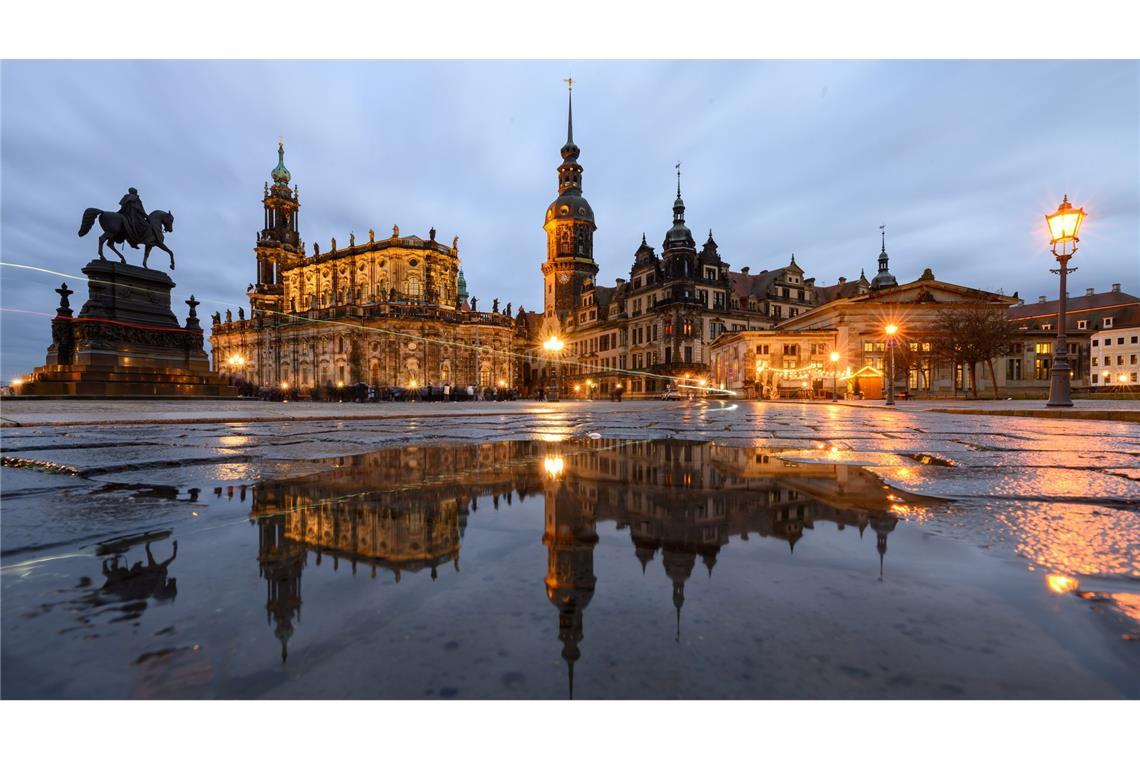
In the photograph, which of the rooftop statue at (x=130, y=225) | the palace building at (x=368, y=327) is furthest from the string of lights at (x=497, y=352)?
the rooftop statue at (x=130, y=225)

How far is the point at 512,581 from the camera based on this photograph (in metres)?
1.50

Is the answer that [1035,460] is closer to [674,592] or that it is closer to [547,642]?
[674,592]

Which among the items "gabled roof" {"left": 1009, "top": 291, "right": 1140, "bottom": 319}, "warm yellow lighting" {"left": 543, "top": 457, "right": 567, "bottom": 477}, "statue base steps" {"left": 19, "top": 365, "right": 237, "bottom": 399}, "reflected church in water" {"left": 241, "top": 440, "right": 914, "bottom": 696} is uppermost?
"gabled roof" {"left": 1009, "top": 291, "right": 1140, "bottom": 319}

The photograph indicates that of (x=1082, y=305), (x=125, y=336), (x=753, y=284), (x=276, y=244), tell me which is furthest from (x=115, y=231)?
(x=1082, y=305)

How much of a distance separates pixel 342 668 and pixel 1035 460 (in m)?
5.33

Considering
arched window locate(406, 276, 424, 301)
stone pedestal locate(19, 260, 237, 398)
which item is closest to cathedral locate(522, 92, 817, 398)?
arched window locate(406, 276, 424, 301)

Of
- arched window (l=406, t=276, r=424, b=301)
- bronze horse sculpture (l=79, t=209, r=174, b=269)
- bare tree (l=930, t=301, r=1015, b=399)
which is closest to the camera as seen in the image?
bronze horse sculpture (l=79, t=209, r=174, b=269)

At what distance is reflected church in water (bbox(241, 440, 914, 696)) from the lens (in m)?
1.60

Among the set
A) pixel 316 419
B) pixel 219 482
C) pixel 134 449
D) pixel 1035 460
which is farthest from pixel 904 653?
pixel 316 419

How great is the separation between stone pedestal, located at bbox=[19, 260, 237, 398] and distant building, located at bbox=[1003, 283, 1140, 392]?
44.7 m

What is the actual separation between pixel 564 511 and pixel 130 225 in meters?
27.3

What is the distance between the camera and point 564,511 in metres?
2.42

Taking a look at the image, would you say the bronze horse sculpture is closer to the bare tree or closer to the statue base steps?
the statue base steps

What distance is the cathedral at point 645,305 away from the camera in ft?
165
